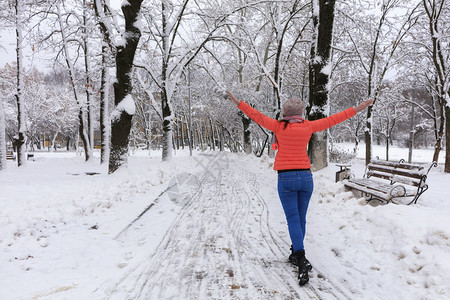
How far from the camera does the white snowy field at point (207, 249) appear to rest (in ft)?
9.20

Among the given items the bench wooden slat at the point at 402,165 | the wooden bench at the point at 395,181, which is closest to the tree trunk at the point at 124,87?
the wooden bench at the point at 395,181

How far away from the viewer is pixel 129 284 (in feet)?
A: 9.54

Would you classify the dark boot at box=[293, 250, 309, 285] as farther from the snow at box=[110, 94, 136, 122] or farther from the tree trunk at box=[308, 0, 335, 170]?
the snow at box=[110, 94, 136, 122]

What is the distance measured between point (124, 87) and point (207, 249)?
22.8 feet

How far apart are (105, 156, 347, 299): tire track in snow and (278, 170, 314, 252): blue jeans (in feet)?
1.74

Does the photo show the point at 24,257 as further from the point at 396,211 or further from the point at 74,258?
the point at 396,211

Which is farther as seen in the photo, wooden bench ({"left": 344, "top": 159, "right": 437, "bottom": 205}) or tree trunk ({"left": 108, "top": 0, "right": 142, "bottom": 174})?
tree trunk ({"left": 108, "top": 0, "right": 142, "bottom": 174})

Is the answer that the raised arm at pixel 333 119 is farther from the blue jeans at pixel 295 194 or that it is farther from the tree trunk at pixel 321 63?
the tree trunk at pixel 321 63

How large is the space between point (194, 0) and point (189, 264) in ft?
47.3

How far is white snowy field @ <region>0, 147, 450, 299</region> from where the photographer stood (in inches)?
110

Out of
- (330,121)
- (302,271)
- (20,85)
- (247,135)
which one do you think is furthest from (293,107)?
(247,135)

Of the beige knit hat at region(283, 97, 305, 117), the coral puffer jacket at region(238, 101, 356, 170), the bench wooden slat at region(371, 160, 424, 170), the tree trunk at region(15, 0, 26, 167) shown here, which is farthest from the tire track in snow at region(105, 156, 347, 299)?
the tree trunk at region(15, 0, 26, 167)

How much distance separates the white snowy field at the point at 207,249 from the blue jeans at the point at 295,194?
0.53 m

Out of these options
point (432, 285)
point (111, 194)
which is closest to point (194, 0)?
point (111, 194)
